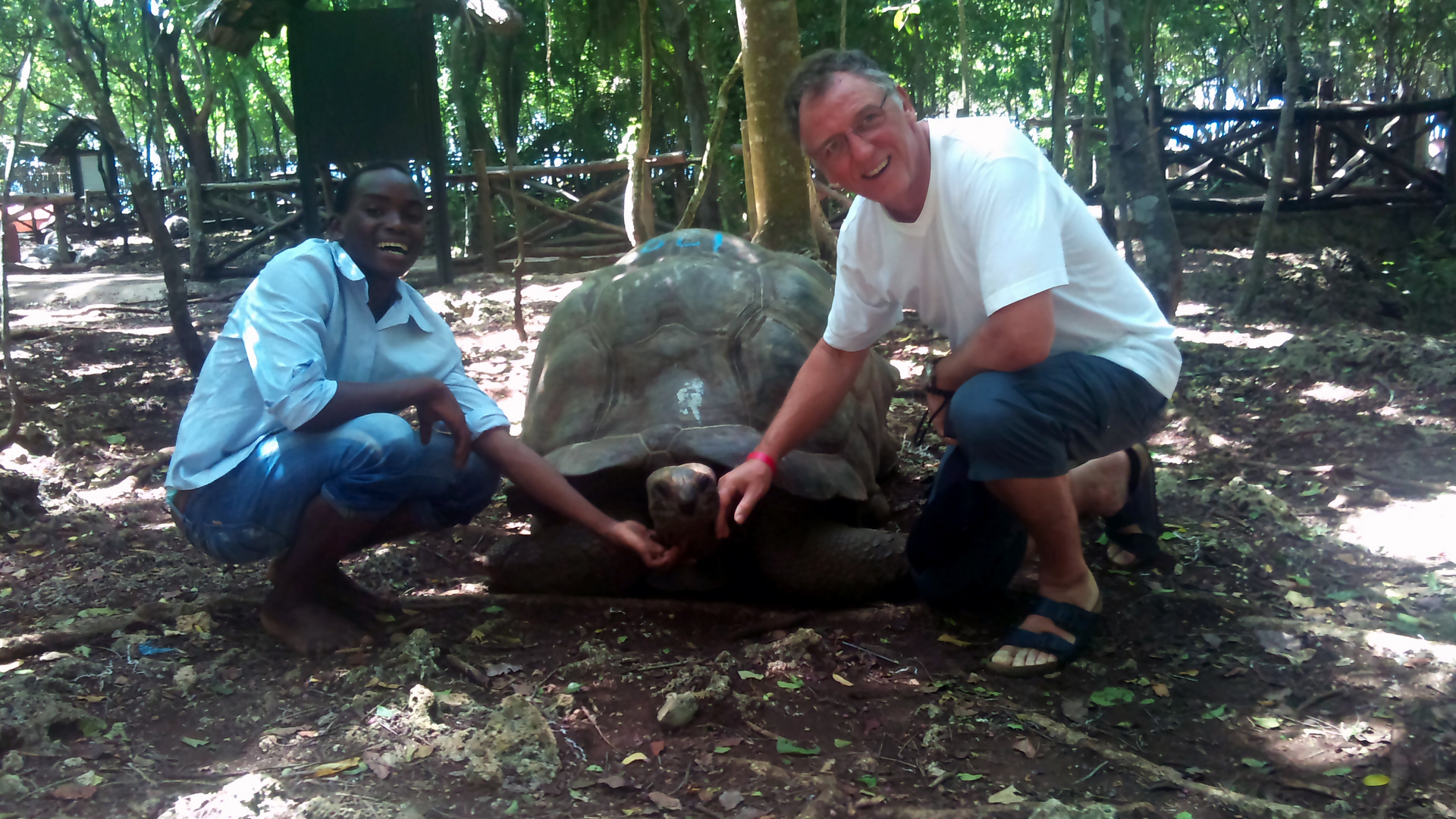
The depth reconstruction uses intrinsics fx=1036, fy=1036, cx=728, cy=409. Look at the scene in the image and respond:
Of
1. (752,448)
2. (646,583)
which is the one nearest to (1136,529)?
(752,448)

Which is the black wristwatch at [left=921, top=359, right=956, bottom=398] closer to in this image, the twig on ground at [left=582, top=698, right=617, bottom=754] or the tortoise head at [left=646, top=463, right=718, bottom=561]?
the tortoise head at [left=646, top=463, right=718, bottom=561]

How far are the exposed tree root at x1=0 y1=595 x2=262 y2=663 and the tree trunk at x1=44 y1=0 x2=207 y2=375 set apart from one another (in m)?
2.65

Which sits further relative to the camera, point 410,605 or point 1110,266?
point 410,605

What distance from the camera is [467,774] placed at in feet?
5.72

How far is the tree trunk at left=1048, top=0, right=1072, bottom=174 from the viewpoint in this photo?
757cm

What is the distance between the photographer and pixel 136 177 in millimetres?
4512

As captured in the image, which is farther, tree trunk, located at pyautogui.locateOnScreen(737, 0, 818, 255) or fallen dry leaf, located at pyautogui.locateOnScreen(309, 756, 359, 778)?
tree trunk, located at pyautogui.locateOnScreen(737, 0, 818, 255)

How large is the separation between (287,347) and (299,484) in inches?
11.6

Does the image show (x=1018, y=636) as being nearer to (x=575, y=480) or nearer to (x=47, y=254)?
(x=575, y=480)

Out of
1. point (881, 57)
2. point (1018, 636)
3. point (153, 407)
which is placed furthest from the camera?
point (881, 57)

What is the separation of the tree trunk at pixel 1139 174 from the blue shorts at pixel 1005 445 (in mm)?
2709

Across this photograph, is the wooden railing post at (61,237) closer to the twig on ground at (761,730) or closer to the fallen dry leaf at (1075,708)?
the twig on ground at (761,730)

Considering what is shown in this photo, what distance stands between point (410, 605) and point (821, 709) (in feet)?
3.70

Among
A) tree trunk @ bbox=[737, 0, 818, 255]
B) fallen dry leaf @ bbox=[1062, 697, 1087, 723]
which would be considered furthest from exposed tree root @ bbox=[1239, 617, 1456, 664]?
tree trunk @ bbox=[737, 0, 818, 255]
